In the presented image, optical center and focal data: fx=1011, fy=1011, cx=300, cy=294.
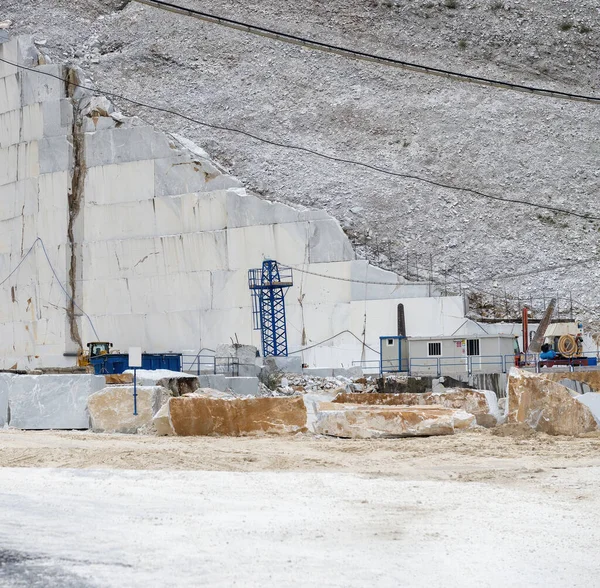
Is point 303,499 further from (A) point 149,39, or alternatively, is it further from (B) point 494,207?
(A) point 149,39

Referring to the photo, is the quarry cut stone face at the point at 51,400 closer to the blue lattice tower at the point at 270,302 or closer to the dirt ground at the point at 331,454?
the dirt ground at the point at 331,454

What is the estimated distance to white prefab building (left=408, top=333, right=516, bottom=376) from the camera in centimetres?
2645

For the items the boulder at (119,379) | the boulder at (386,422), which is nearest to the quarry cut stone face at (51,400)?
the boulder at (119,379)

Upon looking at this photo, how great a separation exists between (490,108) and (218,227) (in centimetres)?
1245

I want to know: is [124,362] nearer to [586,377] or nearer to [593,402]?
[586,377]

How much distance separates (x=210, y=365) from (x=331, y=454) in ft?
65.7

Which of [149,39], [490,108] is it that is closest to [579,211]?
[490,108]

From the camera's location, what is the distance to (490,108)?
128 ft

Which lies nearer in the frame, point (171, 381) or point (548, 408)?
point (548, 408)

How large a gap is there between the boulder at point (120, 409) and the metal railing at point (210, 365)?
800 cm

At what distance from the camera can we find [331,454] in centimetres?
1241

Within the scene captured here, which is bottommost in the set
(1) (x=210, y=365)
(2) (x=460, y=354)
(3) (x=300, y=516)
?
(3) (x=300, y=516)

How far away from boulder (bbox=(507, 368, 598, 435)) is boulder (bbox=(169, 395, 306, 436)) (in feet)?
10.4

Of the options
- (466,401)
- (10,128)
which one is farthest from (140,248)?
(466,401)
